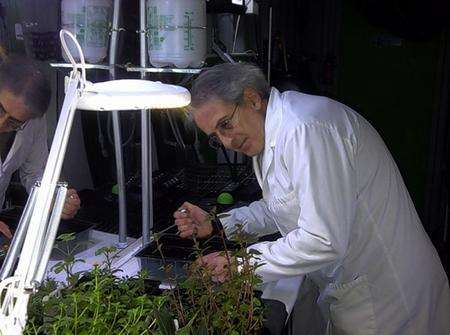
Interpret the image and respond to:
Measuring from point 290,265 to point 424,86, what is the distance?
380 centimetres

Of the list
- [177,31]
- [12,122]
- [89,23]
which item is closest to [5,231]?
[12,122]

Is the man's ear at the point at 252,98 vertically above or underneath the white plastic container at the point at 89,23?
underneath

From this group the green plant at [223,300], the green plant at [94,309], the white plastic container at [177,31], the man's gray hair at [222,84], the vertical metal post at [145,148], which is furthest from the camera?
the vertical metal post at [145,148]

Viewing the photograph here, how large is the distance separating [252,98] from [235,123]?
9 centimetres

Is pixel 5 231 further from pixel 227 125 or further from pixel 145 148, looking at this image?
pixel 227 125

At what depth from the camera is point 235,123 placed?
1.55m

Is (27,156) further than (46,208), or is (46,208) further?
(27,156)

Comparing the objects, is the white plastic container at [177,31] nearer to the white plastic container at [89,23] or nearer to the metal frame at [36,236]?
the white plastic container at [89,23]

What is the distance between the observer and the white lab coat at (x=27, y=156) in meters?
1.94

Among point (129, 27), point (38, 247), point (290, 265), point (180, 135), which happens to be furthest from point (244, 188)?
point (38, 247)


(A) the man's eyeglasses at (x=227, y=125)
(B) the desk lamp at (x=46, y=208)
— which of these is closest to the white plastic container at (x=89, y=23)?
(A) the man's eyeglasses at (x=227, y=125)

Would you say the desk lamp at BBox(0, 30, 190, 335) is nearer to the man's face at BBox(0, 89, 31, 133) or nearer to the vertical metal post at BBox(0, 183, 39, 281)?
the vertical metal post at BBox(0, 183, 39, 281)

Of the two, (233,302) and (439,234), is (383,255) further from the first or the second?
(439,234)

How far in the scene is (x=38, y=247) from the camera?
2.43ft
